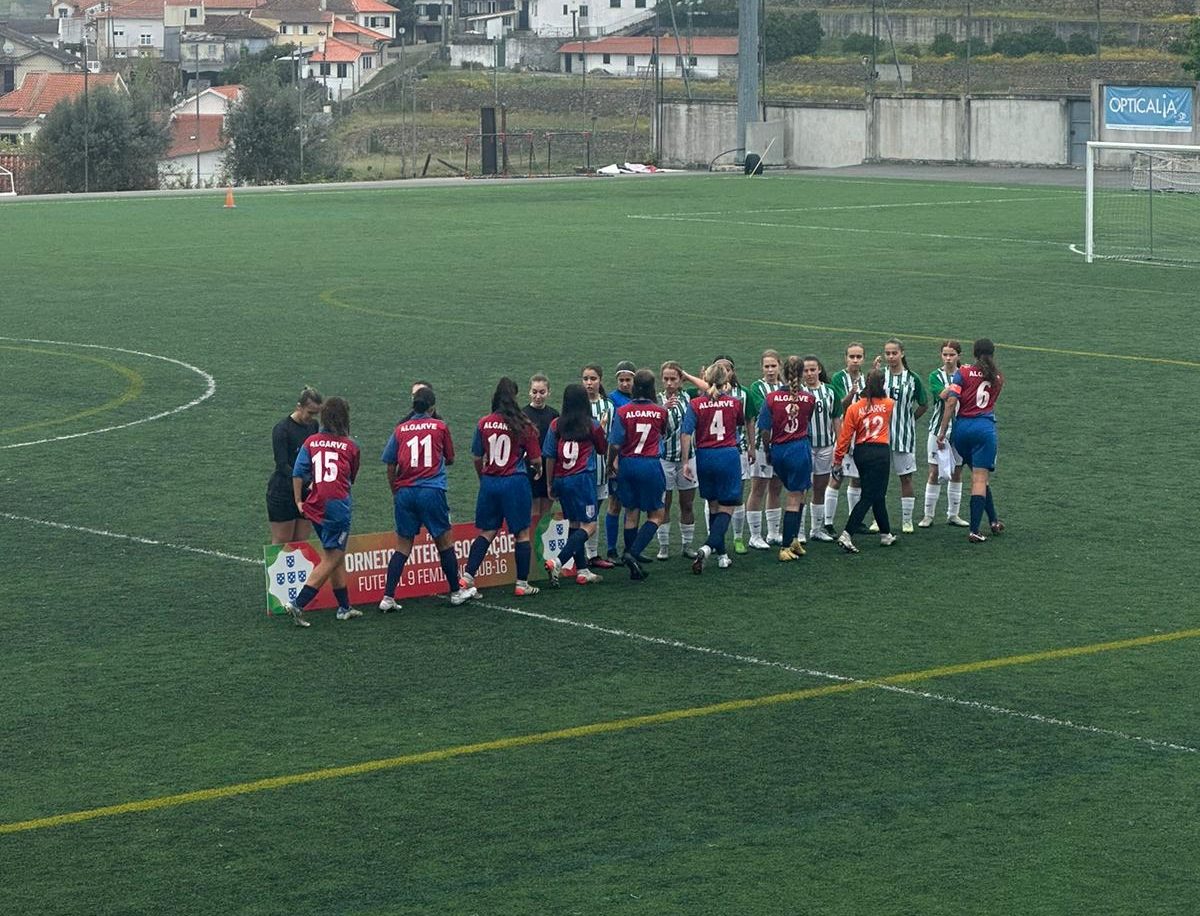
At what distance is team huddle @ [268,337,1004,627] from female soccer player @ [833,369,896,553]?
0.06ft

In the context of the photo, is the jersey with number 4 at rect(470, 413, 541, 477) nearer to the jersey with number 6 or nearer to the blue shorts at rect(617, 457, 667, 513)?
the blue shorts at rect(617, 457, 667, 513)

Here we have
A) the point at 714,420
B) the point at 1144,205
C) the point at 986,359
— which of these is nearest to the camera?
the point at 714,420

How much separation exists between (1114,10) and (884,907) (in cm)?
9794

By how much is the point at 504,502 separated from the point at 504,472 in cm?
24

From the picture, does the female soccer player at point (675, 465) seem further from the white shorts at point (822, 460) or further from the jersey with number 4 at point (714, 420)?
the white shorts at point (822, 460)

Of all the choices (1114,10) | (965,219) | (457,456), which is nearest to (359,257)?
(965,219)

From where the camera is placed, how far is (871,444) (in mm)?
17109

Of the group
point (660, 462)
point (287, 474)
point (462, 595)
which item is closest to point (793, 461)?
point (660, 462)

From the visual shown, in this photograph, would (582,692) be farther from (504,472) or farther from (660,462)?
(660,462)

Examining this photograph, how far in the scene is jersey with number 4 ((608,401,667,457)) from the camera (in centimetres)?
1593

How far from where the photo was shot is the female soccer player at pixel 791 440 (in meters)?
16.7

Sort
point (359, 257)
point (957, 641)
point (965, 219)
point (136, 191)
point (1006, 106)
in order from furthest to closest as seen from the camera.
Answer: point (1006, 106)
point (136, 191)
point (965, 219)
point (359, 257)
point (957, 641)

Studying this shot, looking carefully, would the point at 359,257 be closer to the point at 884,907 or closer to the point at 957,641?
the point at 957,641

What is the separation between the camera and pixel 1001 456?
2097 cm
